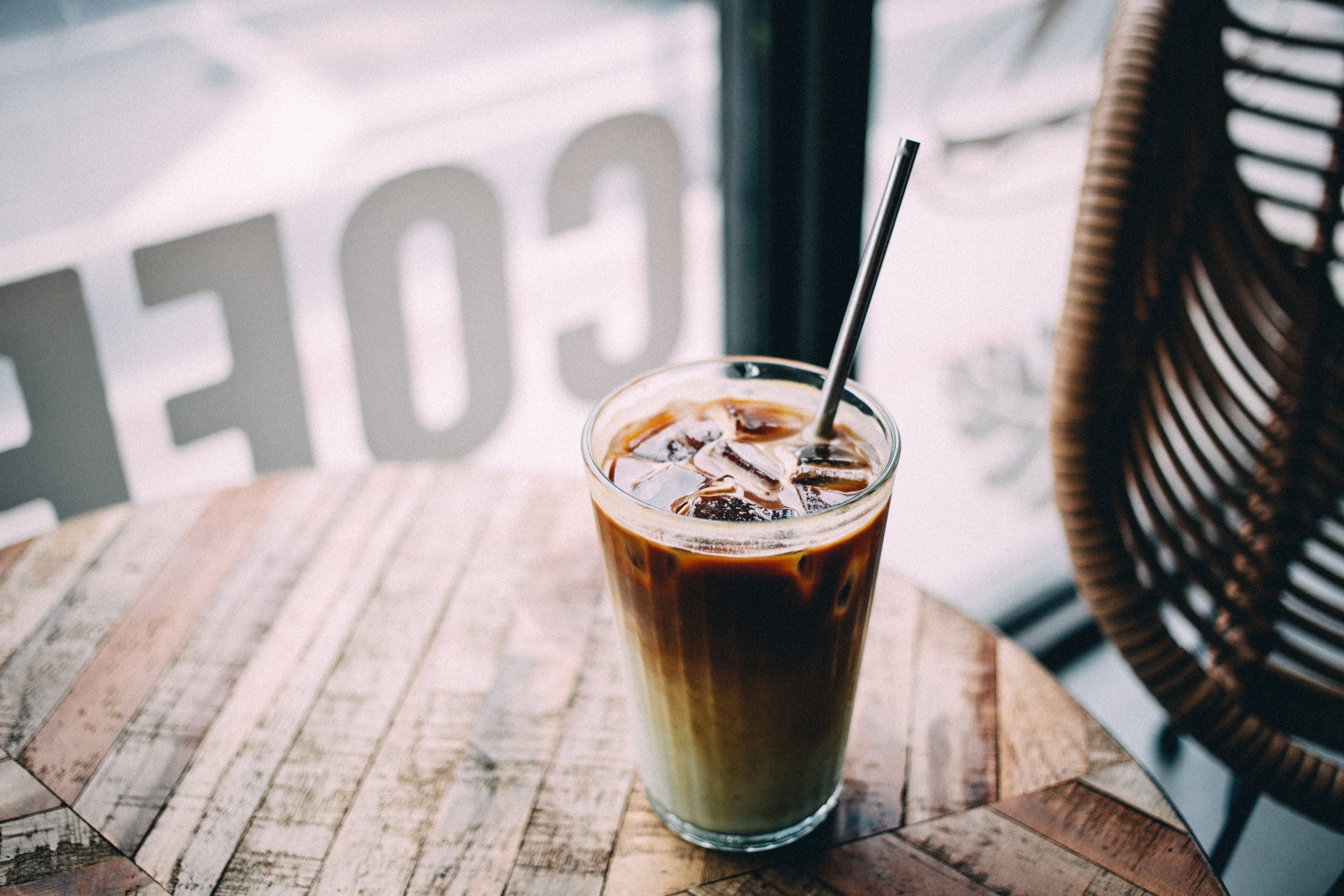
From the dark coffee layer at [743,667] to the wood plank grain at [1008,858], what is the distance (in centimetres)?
10

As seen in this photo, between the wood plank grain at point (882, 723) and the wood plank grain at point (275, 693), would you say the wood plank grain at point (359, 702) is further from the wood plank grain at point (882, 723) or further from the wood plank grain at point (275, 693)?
the wood plank grain at point (882, 723)

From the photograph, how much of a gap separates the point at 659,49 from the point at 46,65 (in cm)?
99

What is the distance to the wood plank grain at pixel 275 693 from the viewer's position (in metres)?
0.76

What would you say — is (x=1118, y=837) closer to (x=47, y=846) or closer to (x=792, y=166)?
(x=47, y=846)

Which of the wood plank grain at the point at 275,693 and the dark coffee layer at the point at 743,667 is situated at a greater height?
the dark coffee layer at the point at 743,667

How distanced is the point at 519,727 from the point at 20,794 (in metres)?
0.41

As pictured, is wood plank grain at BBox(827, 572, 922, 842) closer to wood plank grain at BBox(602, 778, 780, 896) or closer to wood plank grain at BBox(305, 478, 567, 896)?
wood plank grain at BBox(602, 778, 780, 896)

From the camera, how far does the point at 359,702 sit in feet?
2.93

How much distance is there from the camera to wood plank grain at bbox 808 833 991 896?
725 mm

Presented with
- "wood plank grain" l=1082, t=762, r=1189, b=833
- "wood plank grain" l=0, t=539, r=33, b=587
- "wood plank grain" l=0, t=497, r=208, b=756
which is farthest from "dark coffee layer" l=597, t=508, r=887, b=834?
"wood plank grain" l=0, t=539, r=33, b=587

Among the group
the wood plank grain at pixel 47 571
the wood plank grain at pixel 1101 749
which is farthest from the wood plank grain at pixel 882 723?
the wood plank grain at pixel 47 571

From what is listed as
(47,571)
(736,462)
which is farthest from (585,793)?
(47,571)

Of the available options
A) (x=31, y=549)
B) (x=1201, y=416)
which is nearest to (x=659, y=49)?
(x=1201, y=416)

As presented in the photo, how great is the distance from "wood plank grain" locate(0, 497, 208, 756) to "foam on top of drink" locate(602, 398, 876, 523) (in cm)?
59
